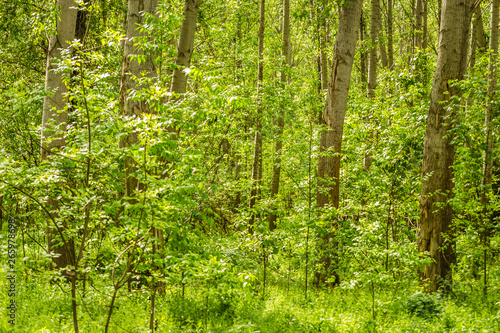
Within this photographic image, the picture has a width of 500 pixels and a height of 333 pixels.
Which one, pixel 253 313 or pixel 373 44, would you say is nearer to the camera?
pixel 253 313

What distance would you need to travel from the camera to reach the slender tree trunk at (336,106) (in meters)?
6.75

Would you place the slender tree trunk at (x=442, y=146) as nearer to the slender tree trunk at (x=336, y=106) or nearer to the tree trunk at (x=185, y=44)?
the slender tree trunk at (x=336, y=106)

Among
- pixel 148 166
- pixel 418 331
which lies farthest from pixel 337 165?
pixel 148 166

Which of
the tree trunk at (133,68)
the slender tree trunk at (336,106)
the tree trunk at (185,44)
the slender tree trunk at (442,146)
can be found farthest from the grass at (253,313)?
the tree trunk at (185,44)

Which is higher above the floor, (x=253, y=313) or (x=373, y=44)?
(x=373, y=44)

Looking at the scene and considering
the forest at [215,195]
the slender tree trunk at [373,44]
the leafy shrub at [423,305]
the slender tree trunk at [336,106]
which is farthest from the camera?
the slender tree trunk at [373,44]

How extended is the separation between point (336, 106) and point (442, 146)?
2.04 meters

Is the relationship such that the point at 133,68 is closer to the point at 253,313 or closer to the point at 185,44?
the point at 185,44

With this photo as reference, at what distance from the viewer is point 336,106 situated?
6910 millimetres

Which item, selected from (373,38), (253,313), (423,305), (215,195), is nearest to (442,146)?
(423,305)

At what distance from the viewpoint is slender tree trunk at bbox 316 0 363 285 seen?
675cm

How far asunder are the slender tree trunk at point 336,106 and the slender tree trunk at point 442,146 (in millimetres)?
1556

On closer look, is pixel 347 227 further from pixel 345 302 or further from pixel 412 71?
pixel 412 71

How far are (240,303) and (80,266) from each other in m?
3.27
